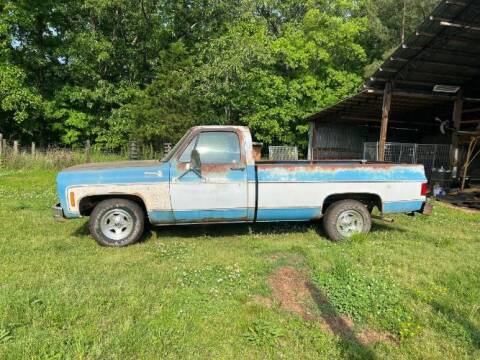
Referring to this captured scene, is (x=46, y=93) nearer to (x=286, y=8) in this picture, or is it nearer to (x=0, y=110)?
(x=0, y=110)

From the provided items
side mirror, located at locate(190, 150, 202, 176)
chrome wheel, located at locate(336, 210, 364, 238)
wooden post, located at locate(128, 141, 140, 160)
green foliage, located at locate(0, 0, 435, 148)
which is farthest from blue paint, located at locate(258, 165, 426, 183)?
green foliage, located at locate(0, 0, 435, 148)

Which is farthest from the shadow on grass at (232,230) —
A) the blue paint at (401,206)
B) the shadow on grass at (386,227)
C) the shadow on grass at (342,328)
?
the shadow on grass at (342,328)

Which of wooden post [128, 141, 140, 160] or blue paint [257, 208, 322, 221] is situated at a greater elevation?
wooden post [128, 141, 140, 160]

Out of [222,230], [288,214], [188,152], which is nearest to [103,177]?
[188,152]

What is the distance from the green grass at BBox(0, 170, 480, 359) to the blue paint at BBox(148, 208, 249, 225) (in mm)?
389

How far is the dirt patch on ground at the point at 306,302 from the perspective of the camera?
3594mm

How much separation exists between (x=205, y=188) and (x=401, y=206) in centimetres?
351

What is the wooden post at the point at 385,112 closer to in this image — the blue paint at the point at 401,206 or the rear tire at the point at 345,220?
the blue paint at the point at 401,206

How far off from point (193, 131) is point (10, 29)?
75.3 ft

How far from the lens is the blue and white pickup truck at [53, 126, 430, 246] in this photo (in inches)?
232

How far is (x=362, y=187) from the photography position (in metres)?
6.51

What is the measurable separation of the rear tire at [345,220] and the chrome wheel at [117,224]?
11.1 feet

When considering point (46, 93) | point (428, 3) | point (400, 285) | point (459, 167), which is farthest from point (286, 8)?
point (400, 285)

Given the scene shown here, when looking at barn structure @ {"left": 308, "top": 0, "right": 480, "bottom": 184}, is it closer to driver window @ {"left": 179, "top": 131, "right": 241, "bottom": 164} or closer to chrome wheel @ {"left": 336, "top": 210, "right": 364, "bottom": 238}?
chrome wheel @ {"left": 336, "top": 210, "right": 364, "bottom": 238}
